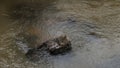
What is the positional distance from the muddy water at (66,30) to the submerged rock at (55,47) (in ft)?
0.34

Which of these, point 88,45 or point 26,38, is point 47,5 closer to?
point 26,38

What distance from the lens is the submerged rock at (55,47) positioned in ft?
16.4

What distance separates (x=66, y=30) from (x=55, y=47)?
0.80m

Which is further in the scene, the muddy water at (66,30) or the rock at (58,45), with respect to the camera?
the rock at (58,45)

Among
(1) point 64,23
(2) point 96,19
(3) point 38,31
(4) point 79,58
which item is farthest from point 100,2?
(4) point 79,58

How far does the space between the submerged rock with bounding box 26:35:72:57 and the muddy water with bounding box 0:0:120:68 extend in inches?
4.1

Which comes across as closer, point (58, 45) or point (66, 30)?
point (58, 45)

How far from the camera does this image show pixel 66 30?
5703 mm

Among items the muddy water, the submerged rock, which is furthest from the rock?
the muddy water

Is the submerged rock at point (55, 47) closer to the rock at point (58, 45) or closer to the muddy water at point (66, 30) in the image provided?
the rock at point (58, 45)

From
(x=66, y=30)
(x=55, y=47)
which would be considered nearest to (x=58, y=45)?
(x=55, y=47)

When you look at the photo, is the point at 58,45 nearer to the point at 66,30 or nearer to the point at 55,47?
the point at 55,47

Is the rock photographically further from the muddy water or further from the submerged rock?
the muddy water

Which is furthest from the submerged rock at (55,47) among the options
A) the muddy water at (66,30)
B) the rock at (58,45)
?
the muddy water at (66,30)
